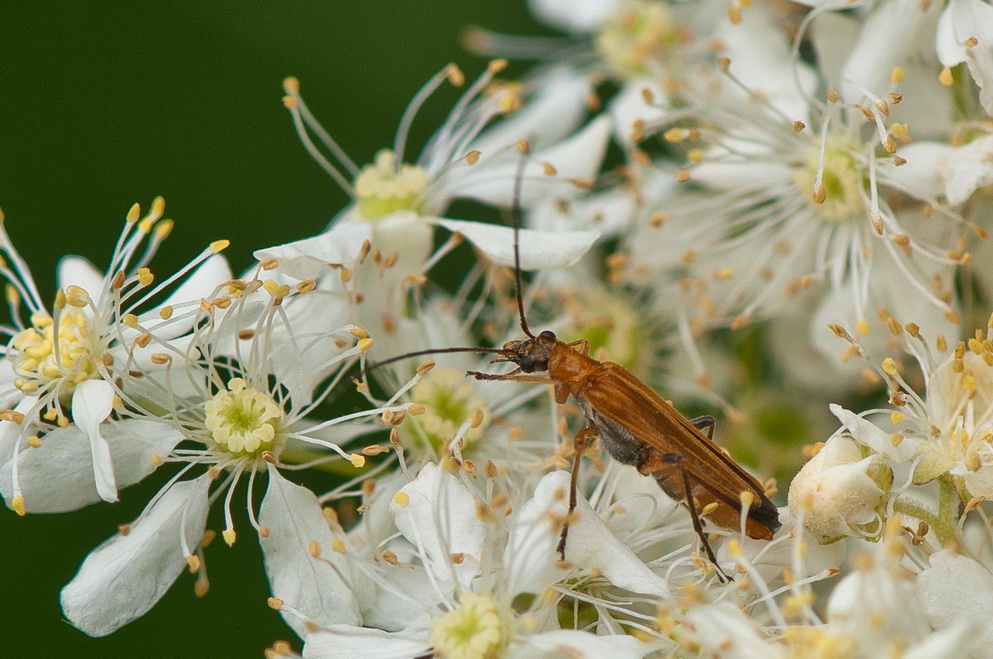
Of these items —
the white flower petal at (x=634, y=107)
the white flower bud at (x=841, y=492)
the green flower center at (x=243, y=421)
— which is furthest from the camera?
the white flower petal at (x=634, y=107)

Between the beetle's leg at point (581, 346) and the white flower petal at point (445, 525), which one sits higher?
the white flower petal at point (445, 525)

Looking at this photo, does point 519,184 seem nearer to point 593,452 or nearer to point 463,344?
point 463,344

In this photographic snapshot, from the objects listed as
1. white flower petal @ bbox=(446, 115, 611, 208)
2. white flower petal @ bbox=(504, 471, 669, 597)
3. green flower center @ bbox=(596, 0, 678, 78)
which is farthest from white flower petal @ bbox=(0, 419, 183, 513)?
green flower center @ bbox=(596, 0, 678, 78)

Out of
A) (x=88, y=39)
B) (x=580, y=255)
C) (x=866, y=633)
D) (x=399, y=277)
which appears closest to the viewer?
(x=866, y=633)

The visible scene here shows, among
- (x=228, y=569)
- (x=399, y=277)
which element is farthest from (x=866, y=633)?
(x=228, y=569)

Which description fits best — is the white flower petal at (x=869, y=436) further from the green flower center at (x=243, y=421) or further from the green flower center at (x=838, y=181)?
the green flower center at (x=243, y=421)

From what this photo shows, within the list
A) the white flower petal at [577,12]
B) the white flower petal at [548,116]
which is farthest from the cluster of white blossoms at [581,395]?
the white flower petal at [577,12]
